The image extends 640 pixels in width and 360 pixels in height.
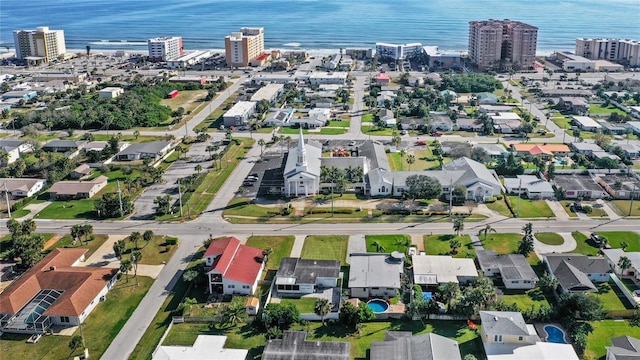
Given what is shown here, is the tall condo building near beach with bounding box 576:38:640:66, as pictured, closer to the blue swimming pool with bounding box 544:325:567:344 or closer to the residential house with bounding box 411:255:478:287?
the residential house with bounding box 411:255:478:287

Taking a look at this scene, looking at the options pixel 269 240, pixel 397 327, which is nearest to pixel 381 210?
pixel 269 240

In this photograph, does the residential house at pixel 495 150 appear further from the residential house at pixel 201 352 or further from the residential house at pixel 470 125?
the residential house at pixel 201 352

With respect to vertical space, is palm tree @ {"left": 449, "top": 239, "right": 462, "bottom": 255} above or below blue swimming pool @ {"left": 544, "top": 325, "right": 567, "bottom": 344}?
above

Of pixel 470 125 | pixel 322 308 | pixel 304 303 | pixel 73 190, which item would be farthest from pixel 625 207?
pixel 73 190

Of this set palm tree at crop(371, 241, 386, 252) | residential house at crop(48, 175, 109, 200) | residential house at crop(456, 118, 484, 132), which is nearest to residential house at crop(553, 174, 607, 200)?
residential house at crop(456, 118, 484, 132)

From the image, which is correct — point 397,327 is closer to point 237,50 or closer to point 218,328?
point 218,328

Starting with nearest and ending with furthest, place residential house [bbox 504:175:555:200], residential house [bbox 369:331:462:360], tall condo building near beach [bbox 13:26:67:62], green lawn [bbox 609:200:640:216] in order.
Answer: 1. residential house [bbox 369:331:462:360]
2. green lawn [bbox 609:200:640:216]
3. residential house [bbox 504:175:555:200]
4. tall condo building near beach [bbox 13:26:67:62]

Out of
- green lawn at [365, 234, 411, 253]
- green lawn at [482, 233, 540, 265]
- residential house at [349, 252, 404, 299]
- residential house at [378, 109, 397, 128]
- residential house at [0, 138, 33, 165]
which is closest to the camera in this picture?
residential house at [349, 252, 404, 299]

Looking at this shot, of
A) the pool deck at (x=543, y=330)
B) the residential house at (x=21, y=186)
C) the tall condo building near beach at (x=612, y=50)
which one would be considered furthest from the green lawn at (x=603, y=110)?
the residential house at (x=21, y=186)
